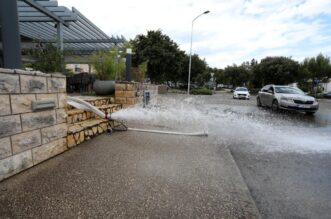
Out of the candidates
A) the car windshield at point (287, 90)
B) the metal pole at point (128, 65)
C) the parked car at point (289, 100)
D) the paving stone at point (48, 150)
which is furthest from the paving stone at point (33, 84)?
the car windshield at point (287, 90)

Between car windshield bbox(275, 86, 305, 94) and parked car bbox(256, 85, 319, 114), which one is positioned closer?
parked car bbox(256, 85, 319, 114)

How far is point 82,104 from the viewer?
4.09 meters

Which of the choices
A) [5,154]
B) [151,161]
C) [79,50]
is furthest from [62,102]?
[79,50]

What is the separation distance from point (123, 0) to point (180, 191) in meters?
9.71

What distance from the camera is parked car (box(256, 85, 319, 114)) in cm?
871

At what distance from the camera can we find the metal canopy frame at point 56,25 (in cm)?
805

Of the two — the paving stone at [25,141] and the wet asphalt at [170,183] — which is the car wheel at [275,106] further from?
the paving stone at [25,141]

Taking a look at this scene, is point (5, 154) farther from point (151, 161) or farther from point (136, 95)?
point (136, 95)

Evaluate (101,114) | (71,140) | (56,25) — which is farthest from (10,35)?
(56,25)

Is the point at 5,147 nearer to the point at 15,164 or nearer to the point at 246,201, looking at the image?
the point at 15,164

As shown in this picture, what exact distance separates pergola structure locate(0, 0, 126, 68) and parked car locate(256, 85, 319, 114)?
908cm

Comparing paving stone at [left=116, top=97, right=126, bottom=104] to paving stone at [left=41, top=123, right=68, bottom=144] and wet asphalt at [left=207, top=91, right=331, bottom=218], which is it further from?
wet asphalt at [left=207, top=91, right=331, bottom=218]

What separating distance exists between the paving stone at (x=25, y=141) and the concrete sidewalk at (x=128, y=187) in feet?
0.98

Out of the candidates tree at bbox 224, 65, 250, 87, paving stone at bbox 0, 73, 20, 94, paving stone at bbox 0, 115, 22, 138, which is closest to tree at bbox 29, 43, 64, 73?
paving stone at bbox 0, 73, 20, 94
